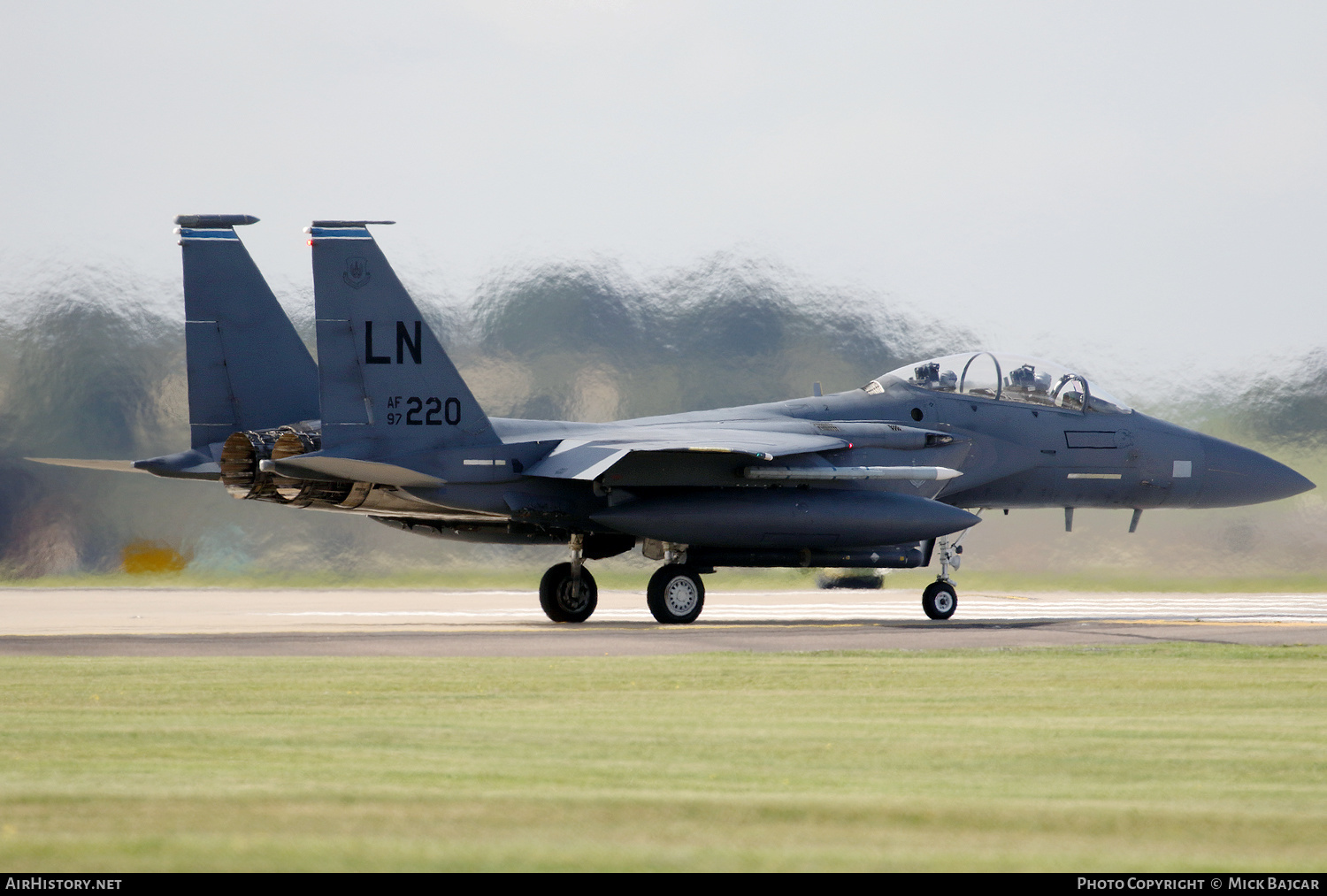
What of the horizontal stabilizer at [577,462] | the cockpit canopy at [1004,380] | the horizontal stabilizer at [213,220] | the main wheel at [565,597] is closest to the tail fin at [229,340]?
the horizontal stabilizer at [213,220]

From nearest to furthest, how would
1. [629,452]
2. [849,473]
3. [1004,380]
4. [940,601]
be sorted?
[629,452] < [849,473] < [940,601] < [1004,380]

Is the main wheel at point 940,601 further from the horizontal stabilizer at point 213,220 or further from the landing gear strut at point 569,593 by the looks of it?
the horizontal stabilizer at point 213,220

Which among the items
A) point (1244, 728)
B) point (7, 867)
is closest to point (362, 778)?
point (7, 867)

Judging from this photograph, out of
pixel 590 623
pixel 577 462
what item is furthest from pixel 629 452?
pixel 590 623

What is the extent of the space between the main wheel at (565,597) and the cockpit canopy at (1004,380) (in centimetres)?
506

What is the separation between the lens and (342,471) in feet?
55.6

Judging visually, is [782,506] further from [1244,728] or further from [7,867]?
[7,867]

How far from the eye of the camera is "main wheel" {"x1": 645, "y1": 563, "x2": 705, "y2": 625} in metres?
18.9

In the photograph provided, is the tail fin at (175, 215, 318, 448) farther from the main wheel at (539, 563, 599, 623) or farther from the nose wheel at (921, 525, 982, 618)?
the nose wheel at (921, 525, 982, 618)

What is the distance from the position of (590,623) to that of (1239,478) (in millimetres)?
10212

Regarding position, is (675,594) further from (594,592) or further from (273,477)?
(273,477)

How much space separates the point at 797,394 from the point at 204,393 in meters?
13.5

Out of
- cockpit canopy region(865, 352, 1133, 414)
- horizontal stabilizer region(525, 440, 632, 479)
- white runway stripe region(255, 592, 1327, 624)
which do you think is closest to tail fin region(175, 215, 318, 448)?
white runway stripe region(255, 592, 1327, 624)

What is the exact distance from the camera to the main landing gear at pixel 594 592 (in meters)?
19.0
